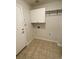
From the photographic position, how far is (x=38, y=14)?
13.1 ft

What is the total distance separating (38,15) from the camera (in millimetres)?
3992

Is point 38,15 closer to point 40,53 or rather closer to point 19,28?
point 19,28

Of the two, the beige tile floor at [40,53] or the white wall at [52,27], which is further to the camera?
the white wall at [52,27]

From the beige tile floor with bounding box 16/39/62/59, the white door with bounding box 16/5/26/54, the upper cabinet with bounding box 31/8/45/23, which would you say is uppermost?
the upper cabinet with bounding box 31/8/45/23

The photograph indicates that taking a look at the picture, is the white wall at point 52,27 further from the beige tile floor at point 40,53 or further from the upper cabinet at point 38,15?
the beige tile floor at point 40,53

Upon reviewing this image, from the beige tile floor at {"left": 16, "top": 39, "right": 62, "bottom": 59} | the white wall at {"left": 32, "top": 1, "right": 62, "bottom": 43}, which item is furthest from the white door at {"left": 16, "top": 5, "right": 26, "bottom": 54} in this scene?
the white wall at {"left": 32, "top": 1, "right": 62, "bottom": 43}

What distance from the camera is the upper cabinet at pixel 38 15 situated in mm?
3865

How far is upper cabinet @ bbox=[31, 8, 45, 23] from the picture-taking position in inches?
152

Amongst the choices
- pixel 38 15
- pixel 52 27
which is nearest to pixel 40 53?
pixel 52 27

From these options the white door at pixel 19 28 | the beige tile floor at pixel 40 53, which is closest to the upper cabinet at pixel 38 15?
the white door at pixel 19 28

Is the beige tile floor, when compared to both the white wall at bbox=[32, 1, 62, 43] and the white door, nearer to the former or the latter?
the white door

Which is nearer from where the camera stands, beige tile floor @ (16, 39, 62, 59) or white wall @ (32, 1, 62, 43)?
beige tile floor @ (16, 39, 62, 59)
